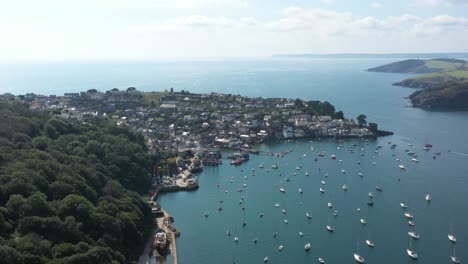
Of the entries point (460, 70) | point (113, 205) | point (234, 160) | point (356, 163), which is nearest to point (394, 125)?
point (356, 163)

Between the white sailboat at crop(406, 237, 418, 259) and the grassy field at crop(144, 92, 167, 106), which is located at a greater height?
the grassy field at crop(144, 92, 167, 106)

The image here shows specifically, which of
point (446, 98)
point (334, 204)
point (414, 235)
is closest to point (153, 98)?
point (334, 204)

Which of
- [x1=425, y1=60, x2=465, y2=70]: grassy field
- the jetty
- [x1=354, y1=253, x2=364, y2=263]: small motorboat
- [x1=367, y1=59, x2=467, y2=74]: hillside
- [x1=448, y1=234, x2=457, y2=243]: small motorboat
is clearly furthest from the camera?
[x1=367, y1=59, x2=467, y2=74]: hillside

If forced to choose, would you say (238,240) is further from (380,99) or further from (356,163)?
(380,99)

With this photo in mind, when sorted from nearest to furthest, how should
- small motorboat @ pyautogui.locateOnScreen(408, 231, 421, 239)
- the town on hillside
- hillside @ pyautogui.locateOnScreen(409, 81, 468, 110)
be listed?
small motorboat @ pyautogui.locateOnScreen(408, 231, 421, 239) < the town on hillside < hillside @ pyautogui.locateOnScreen(409, 81, 468, 110)

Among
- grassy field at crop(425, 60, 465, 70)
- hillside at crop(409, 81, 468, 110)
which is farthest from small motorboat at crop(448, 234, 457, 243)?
grassy field at crop(425, 60, 465, 70)

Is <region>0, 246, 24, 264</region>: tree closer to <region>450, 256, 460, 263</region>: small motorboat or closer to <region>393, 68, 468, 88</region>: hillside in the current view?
<region>450, 256, 460, 263</region>: small motorboat

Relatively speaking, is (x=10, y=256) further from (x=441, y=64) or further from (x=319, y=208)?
(x=441, y=64)

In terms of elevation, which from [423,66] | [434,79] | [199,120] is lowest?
[199,120]
